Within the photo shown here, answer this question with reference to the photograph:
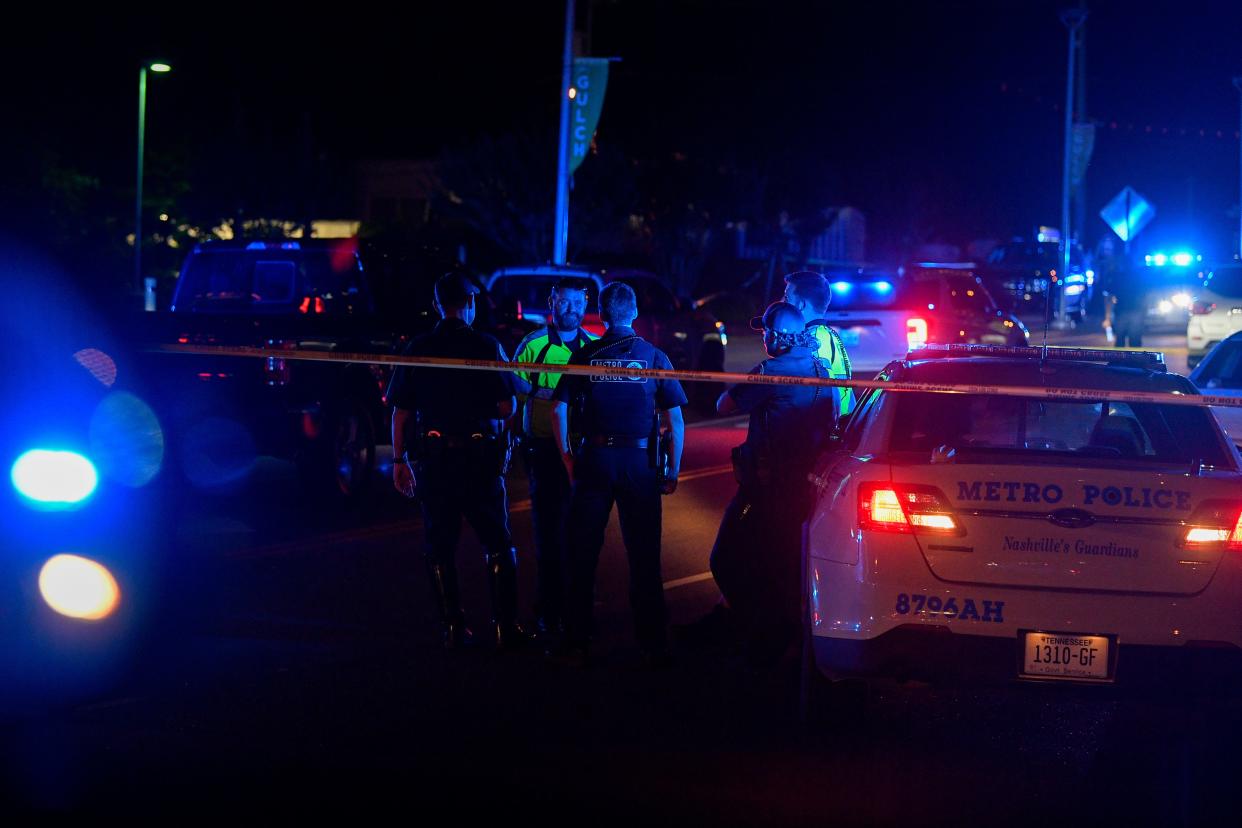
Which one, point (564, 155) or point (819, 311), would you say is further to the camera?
point (564, 155)

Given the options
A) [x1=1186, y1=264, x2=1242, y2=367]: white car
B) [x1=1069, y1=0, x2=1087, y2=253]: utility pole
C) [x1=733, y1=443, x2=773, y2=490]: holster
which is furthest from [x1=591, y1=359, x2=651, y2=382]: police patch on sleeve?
[x1=1069, y1=0, x2=1087, y2=253]: utility pole

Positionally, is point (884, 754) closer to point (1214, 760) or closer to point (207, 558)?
point (1214, 760)

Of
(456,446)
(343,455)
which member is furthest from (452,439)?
(343,455)

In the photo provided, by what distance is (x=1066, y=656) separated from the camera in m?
5.91

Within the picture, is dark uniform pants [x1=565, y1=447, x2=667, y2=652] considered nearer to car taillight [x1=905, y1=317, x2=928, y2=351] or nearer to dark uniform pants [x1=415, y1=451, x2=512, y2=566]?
dark uniform pants [x1=415, y1=451, x2=512, y2=566]

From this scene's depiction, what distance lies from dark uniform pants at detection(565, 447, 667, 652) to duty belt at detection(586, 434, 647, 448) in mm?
23

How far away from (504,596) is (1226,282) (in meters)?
19.2

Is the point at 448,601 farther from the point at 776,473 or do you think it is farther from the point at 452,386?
the point at 776,473

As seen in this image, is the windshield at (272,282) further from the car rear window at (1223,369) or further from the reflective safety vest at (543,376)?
the car rear window at (1223,369)

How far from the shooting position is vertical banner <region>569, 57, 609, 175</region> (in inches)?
1101

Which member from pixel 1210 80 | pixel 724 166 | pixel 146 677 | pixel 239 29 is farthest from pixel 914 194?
pixel 146 677

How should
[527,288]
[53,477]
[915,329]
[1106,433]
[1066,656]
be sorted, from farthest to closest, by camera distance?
[915,329], [527,288], [53,477], [1106,433], [1066,656]

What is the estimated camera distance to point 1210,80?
183 feet

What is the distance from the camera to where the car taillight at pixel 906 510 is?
19.7 feet
